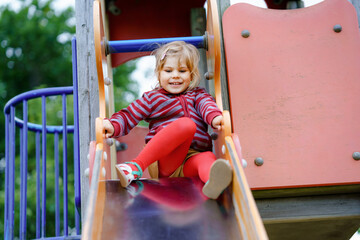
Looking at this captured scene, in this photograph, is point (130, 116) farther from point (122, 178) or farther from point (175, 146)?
point (122, 178)

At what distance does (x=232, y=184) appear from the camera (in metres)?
1.90

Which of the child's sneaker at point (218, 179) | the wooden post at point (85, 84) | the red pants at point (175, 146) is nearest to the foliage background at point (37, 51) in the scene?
the wooden post at point (85, 84)

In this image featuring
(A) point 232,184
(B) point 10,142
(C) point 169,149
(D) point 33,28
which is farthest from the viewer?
(D) point 33,28

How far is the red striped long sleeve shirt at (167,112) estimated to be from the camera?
2492 millimetres

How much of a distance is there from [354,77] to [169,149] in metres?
1.32

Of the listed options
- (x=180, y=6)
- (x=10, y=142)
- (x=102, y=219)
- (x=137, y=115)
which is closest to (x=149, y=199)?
(x=102, y=219)

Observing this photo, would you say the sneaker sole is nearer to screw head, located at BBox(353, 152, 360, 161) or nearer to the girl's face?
the girl's face

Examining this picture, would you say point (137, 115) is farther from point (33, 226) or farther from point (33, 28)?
point (33, 28)

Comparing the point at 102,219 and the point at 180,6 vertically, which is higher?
the point at 180,6

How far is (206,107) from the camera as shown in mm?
2438

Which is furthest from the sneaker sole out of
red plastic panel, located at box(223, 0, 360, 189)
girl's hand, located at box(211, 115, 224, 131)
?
red plastic panel, located at box(223, 0, 360, 189)

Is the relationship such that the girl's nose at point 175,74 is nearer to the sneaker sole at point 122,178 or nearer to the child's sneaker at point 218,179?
the sneaker sole at point 122,178

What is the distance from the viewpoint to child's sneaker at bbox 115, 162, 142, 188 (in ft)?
6.73

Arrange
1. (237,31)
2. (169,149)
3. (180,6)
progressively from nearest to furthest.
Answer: (169,149) → (237,31) → (180,6)
